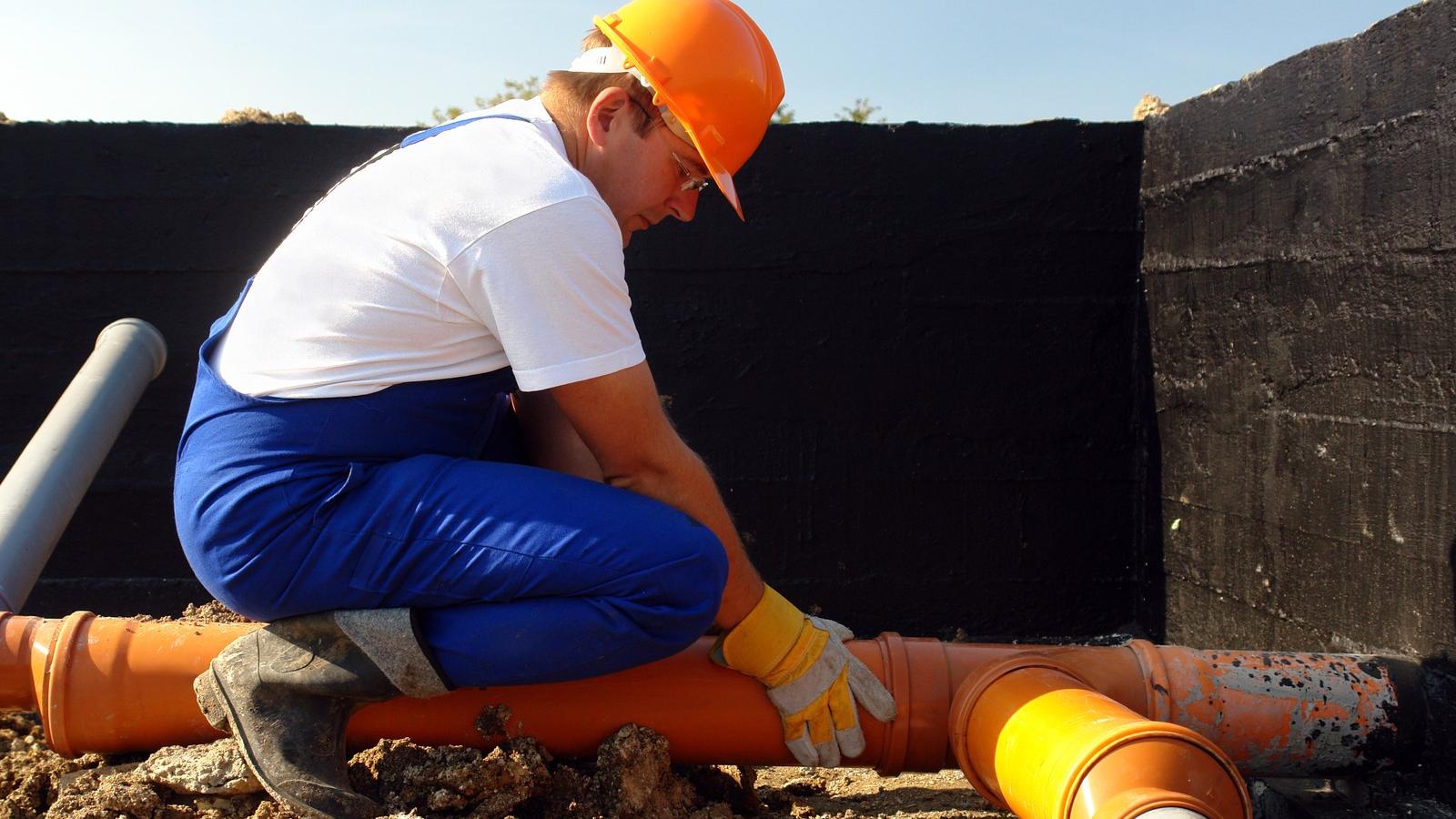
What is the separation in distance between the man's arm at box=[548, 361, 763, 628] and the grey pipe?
4.87 ft

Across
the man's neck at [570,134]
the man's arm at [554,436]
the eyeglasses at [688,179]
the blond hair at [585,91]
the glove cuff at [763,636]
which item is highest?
the blond hair at [585,91]

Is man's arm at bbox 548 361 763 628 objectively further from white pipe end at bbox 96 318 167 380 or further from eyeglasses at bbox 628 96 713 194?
white pipe end at bbox 96 318 167 380

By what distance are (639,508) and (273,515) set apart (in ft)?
2.08

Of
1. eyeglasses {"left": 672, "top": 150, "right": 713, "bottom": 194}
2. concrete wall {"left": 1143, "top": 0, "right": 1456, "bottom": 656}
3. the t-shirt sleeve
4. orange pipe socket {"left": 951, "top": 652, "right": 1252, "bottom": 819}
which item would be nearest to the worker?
the t-shirt sleeve

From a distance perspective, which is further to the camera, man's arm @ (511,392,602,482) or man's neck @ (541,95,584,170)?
man's arm @ (511,392,602,482)

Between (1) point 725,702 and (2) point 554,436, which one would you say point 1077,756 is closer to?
(1) point 725,702

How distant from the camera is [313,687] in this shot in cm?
200

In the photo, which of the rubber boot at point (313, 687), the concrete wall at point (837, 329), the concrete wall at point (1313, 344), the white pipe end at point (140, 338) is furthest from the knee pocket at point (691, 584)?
the white pipe end at point (140, 338)

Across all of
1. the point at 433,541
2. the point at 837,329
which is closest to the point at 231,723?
the point at 433,541

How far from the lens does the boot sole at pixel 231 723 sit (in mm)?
1946

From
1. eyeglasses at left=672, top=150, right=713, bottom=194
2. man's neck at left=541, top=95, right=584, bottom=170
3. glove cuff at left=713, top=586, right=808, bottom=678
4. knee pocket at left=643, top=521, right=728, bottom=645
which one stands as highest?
man's neck at left=541, top=95, right=584, bottom=170

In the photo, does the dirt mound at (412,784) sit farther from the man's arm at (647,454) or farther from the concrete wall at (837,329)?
the concrete wall at (837,329)

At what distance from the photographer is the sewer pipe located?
85.1 inches

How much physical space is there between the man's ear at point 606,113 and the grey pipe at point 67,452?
168 cm
